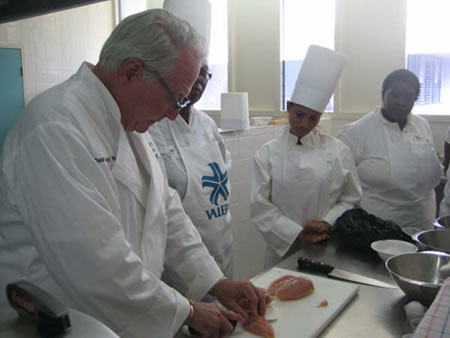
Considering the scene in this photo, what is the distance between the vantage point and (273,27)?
15.7 feet

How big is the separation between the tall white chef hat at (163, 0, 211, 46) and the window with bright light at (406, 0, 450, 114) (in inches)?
101

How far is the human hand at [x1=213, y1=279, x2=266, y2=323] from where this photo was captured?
1.16 metres

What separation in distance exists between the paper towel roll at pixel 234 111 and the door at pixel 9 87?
7.38 feet

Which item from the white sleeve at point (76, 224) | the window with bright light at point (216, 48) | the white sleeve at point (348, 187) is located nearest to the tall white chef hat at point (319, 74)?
the white sleeve at point (348, 187)

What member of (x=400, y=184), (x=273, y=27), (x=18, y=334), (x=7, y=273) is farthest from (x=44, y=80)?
(x=18, y=334)

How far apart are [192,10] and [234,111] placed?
1.23 m

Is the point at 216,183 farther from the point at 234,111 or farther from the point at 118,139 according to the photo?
the point at 234,111

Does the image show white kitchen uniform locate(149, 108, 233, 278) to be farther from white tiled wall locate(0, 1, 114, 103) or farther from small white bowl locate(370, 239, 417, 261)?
white tiled wall locate(0, 1, 114, 103)

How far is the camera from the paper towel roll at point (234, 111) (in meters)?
3.21

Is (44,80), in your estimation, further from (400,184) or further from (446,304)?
(446,304)

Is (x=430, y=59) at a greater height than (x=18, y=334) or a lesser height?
greater

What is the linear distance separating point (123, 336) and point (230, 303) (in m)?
0.34

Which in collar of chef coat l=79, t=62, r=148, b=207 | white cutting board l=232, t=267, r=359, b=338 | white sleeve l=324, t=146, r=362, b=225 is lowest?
white cutting board l=232, t=267, r=359, b=338

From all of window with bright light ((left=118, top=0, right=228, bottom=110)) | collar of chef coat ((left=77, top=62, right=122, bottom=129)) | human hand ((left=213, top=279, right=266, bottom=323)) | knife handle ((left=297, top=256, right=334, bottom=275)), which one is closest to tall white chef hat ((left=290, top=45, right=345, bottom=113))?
knife handle ((left=297, top=256, right=334, bottom=275))
